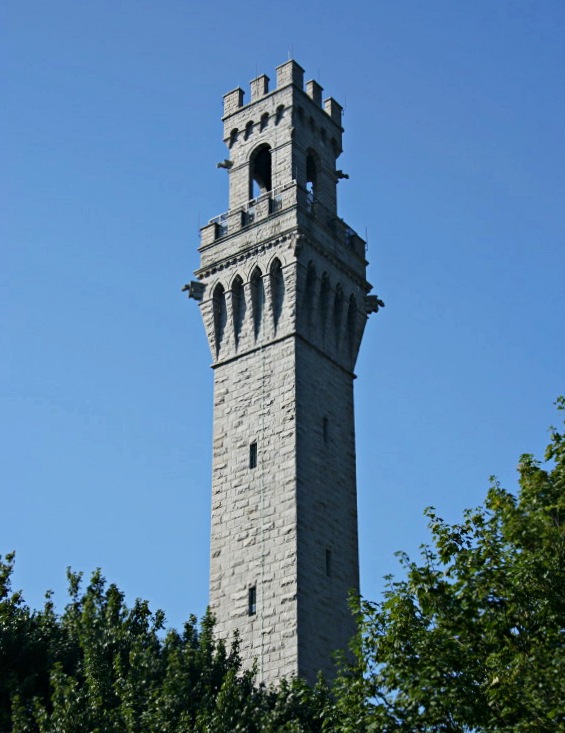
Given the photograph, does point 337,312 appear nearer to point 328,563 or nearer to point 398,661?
point 328,563

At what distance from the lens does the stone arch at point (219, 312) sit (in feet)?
158

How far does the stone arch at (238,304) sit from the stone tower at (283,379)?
5cm

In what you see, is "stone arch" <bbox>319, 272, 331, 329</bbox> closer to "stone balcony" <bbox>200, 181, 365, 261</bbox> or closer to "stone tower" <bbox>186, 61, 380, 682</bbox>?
"stone tower" <bbox>186, 61, 380, 682</bbox>

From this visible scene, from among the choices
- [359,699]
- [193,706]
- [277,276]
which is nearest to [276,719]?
[193,706]

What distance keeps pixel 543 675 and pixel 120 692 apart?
11186 millimetres

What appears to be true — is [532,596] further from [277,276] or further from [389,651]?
[277,276]

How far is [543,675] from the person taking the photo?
23266 millimetres

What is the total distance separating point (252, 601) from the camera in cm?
4194

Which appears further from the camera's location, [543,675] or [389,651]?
[389,651]

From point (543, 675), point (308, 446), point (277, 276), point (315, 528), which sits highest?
point (277, 276)

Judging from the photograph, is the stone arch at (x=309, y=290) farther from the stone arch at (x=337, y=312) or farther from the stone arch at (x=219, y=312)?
the stone arch at (x=219, y=312)

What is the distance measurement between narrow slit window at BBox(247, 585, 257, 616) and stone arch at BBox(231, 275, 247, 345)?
990cm

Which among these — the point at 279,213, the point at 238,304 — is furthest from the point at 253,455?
the point at 279,213

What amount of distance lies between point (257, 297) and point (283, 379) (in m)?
4.05
